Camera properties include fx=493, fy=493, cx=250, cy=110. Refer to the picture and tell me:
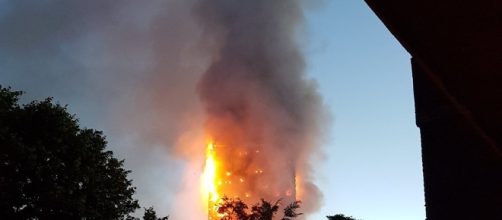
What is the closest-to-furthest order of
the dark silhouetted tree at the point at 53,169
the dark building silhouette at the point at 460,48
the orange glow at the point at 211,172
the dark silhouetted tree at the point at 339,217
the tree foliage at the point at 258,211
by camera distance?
1. the dark building silhouette at the point at 460,48
2. the dark silhouetted tree at the point at 53,169
3. the tree foliage at the point at 258,211
4. the dark silhouetted tree at the point at 339,217
5. the orange glow at the point at 211,172

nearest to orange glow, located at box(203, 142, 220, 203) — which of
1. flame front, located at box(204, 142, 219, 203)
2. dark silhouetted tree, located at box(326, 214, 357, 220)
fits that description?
flame front, located at box(204, 142, 219, 203)

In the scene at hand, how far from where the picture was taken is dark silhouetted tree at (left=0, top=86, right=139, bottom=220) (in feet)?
81.4

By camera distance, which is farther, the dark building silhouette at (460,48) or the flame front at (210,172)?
the flame front at (210,172)

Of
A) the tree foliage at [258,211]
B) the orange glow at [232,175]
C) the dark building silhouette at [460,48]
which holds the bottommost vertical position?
the dark building silhouette at [460,48]

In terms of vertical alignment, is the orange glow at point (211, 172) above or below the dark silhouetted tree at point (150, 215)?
above

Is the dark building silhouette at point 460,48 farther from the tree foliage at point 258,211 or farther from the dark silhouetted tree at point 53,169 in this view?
the tree foliage at point 258,211

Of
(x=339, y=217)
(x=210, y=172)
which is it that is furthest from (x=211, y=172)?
(x=339, y=217)

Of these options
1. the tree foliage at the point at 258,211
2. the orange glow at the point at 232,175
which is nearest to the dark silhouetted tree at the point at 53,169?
the tree foliage at the point at 258,211

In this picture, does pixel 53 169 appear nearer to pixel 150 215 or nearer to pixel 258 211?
pixel 150 215

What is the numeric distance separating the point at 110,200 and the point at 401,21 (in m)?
25.3

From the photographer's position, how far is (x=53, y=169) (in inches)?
1016

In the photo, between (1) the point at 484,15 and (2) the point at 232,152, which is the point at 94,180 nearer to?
(1) the point at 484,15

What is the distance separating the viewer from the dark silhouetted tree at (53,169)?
977 inches

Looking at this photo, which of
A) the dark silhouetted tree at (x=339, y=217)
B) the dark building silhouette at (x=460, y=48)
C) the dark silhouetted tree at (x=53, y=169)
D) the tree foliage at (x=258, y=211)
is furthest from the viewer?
the dark silhouetted tree at (x=339, y=217)
